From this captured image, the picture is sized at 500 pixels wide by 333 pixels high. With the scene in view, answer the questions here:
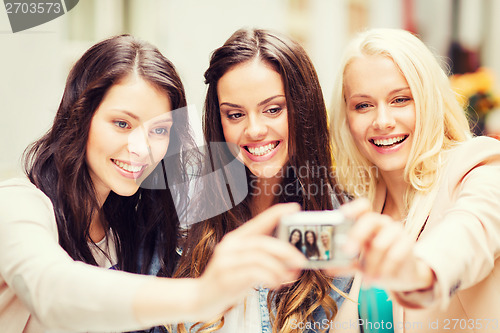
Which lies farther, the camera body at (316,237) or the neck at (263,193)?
the neck at (263,193)

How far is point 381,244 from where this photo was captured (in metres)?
0.37

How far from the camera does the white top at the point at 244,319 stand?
67 centimetres

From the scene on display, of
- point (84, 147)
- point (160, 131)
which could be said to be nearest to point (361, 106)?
point (160, 131)

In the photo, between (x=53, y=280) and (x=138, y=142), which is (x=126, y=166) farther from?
(x=53, y=280)

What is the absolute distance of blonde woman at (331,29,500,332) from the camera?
1.62 ft

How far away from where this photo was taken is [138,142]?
0.64 metres

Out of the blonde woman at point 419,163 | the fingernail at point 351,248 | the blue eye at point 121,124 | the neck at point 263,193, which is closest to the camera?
the fingernail at point 351,248

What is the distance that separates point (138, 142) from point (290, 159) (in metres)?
0.23

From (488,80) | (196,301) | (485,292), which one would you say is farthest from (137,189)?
(488,80)

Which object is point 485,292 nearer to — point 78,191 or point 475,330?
point 475,330

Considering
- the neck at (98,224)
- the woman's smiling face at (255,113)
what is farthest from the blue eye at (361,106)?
the neck at (98,224)

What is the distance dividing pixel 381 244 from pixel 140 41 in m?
0.48

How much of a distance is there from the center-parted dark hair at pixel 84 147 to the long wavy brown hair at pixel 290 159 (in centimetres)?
5

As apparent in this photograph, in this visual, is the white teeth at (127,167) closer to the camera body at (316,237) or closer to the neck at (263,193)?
the neck at (263,193)
